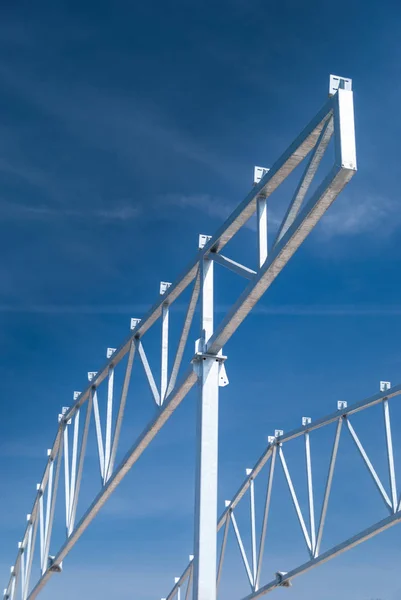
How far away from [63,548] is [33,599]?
870 cm

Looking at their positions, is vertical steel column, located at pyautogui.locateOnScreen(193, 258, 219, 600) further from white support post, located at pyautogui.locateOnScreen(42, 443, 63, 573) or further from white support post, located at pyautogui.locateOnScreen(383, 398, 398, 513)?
white support post, located at pyautogui.locateOnScreen(42, 443, 63, 573)

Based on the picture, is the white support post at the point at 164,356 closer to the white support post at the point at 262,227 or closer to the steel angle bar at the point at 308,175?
the white support post at the point at 262,227

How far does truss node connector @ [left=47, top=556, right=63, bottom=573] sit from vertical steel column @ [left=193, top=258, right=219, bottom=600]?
632 inches

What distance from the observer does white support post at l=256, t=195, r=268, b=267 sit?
19141 millimetres

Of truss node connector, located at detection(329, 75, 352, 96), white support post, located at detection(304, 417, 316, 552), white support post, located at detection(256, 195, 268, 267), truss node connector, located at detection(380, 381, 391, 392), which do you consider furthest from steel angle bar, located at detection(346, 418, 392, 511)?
truss node connector, located at detection(329, 75, 352, 96)

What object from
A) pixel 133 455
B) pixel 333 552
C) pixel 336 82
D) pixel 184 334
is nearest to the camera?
pixel 336 82

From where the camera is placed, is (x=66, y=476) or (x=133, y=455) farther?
(x=66, y=476)

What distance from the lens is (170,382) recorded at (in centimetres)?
2394

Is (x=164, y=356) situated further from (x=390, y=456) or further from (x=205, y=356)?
(x=390, y=456)

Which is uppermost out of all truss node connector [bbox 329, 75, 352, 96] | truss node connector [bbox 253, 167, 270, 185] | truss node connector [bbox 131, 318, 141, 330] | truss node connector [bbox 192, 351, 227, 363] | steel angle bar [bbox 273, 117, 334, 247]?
truss node connector [bbox 131, 318, 141, 330]

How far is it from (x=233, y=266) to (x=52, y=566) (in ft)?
63.8

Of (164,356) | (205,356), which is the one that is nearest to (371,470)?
(164,356)

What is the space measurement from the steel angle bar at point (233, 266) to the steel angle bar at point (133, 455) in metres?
2.79

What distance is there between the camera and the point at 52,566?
35281 millimetres
